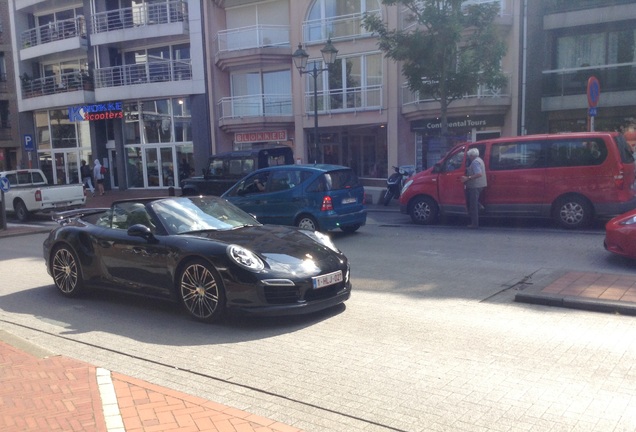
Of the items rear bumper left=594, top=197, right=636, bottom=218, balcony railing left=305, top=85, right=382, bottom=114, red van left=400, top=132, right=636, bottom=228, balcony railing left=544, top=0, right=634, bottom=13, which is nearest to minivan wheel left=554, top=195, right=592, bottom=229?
red van left=400, top=132, right=636, bottom=228

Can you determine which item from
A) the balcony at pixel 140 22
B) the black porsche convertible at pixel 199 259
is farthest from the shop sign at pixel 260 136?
the black porsche convertible at pixel 199 259

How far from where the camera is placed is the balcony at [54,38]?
32906 mm

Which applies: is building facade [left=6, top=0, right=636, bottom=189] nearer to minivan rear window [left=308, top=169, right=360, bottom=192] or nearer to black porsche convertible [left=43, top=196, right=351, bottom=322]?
minivan rear window [left=308, top=169, right=360, bottom=192]

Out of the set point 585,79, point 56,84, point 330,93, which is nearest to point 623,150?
point 585,79

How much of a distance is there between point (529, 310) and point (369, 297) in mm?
1959

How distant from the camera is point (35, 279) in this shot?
9.74 meters

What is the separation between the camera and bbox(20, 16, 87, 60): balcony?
3291 centimetres

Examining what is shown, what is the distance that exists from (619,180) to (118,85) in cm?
2678

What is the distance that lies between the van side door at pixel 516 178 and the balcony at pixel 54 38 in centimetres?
2680

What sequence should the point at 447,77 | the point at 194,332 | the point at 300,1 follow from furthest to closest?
the point at 300,1, the point at 447,77, the point at 194,332

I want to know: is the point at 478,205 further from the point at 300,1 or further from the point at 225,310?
the point at 300,1

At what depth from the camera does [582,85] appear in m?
22.5

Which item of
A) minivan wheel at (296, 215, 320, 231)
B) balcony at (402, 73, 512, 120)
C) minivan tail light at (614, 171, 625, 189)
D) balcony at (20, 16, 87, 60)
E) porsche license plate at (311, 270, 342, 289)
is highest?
balcony at (20, 16, 87, 60)

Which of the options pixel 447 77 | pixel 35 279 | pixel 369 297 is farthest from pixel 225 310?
pixel 447 77
